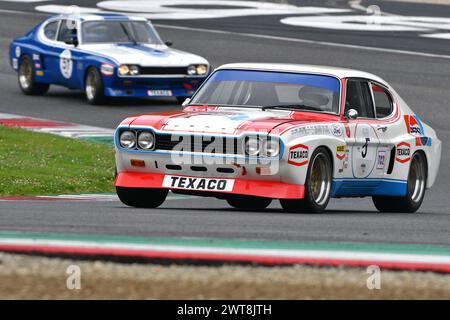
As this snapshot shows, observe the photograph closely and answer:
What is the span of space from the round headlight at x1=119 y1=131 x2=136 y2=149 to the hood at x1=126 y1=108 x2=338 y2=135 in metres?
0.09

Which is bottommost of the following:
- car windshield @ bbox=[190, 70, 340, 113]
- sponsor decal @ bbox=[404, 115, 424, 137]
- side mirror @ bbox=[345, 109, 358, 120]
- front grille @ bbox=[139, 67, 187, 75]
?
front grille @ bbox=[139, 67, 187, 75]

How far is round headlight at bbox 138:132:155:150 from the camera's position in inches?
426

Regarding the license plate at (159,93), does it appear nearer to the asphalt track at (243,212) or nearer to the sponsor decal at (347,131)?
the asphalt track at (243,212)

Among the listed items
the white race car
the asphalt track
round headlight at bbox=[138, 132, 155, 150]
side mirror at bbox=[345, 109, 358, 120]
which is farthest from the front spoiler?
side mirror at bbox=[345, 109, 358, 120]

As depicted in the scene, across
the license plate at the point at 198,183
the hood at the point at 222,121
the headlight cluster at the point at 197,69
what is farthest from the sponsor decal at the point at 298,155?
the headlight cluster at the point at 197,69

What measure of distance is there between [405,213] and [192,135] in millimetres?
2737

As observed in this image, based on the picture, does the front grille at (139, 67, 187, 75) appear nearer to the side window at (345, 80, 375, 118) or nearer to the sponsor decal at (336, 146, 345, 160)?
the side window at (345, 80, 375, 118)

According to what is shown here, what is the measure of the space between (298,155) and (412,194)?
2.49 metres

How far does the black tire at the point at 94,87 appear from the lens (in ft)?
75.2

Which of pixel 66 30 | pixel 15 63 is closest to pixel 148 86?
pixel 66 30
